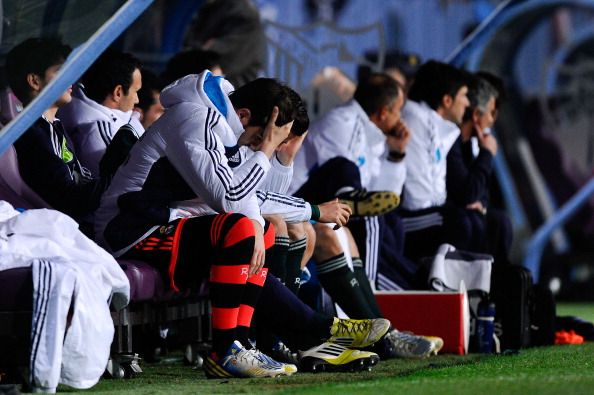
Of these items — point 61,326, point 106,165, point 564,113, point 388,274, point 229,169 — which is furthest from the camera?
point 564,113

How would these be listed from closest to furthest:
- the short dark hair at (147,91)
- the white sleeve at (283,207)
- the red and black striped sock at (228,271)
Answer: the red and black striped sock at (228,271)
the white sleeve at (283,207)
the short dark hair at (147,91)

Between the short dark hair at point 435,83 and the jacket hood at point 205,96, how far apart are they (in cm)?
318

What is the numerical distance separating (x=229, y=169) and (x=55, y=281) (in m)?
0.85

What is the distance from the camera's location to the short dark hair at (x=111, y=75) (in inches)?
247

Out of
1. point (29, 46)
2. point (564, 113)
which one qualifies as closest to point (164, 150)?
point (29, 46)

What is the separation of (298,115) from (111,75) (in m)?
1.07

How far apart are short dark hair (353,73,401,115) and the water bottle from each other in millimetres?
1179

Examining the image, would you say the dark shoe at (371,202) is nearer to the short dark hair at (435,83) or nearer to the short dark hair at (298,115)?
the short dark hair at (298,115)

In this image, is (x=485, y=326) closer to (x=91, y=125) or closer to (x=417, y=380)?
(x=91, y=125)

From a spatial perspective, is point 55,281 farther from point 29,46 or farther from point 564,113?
point 564,113

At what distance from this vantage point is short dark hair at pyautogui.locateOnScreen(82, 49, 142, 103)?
6.26 meters

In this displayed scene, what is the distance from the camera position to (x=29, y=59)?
5285mm

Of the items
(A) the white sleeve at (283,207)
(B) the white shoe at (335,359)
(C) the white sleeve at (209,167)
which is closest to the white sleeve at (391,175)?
(A) the white sleeve at (283,207)

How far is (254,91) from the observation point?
5.44 m
